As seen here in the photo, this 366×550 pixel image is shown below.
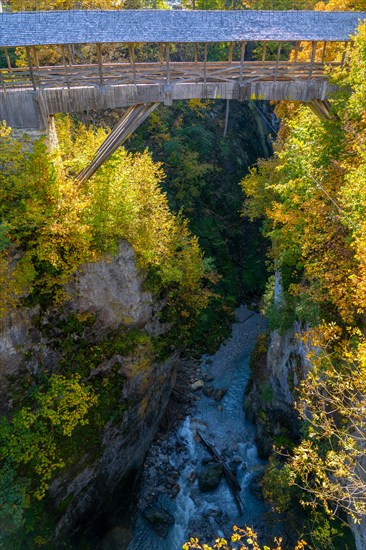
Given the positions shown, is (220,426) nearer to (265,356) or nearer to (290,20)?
(265,356)

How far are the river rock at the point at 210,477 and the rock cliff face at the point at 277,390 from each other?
2.80 metres

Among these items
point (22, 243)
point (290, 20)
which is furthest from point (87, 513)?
point (290, 20)

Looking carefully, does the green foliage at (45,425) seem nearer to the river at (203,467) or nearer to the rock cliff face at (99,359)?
the rock cliff face at (99,359)

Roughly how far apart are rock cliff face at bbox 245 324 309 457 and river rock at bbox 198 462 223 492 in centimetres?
280

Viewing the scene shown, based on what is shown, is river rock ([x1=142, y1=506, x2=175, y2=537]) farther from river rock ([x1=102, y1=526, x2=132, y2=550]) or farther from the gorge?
river rock ([x1=102, y1=526, x2=132, y2=550])

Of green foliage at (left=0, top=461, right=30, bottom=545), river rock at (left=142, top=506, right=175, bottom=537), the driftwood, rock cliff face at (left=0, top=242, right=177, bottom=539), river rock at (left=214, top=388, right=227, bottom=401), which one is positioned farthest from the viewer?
river rock at (left=214, top=388, right=227, bottom=401)

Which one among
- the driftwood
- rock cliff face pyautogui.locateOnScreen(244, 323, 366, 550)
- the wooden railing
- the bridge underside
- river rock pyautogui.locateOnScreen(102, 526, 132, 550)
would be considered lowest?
the driftwood

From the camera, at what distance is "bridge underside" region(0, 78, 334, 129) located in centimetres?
1470

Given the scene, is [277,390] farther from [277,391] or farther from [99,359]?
[99,359]

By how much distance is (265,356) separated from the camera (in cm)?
2483

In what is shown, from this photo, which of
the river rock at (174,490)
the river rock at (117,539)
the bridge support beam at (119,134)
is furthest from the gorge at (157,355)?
the bridge support beam at (119,134)

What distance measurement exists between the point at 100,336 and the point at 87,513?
8.16 metres

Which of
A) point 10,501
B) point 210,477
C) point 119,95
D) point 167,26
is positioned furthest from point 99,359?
point 167,26

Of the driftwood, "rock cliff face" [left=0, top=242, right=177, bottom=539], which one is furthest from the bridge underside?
the driftwood
